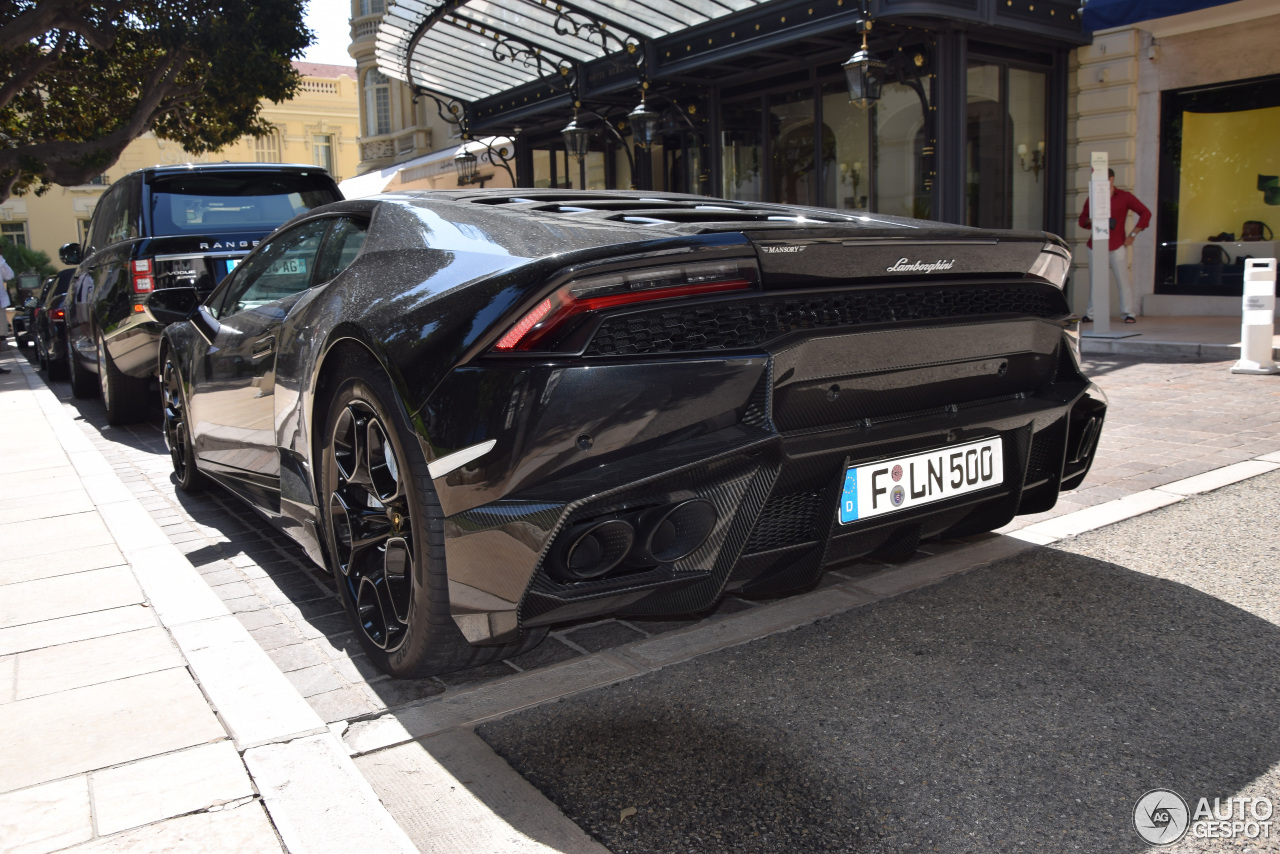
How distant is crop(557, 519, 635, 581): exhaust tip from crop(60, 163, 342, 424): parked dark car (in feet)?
17.4

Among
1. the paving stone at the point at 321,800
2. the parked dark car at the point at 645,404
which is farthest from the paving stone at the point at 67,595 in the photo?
the paving stone at the point at 321,800

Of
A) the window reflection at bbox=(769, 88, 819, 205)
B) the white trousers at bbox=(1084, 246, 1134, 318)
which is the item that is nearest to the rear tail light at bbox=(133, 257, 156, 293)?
the window reflection at bbox=(769, 88, 819, 205)

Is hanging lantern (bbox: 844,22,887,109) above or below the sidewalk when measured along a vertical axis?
above

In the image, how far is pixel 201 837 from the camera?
80.2 inches

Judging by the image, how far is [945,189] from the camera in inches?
447

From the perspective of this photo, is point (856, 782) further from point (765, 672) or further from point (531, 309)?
point (531, 309)

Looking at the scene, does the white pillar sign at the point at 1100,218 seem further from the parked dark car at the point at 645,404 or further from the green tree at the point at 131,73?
the green tree at the point at 131,73

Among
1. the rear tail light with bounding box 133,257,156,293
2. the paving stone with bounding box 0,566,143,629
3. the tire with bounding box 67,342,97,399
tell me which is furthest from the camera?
the tire with bounding box 67,342,97,399

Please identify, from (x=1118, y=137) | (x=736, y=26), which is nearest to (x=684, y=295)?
(x=736, y=26)

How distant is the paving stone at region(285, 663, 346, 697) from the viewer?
2.80m

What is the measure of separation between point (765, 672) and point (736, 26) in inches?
434

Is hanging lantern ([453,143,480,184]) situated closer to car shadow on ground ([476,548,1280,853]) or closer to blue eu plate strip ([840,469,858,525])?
car shadow on ground ([476,548,1280,853])

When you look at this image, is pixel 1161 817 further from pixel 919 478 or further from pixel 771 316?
pixel 771 316

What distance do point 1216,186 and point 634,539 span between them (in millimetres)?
14233
